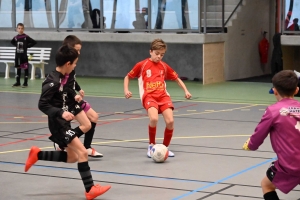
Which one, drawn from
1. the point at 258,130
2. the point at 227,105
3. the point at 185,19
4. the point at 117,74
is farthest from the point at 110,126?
the point at 117,74

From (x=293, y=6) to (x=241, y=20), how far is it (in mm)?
2939

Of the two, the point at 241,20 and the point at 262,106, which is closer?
the point at 262,106

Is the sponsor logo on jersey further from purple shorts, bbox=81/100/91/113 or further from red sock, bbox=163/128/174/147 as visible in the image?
purple shorts, bbox=81/100/91/113

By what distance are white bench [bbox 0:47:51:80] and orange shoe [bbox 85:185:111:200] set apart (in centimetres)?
1421

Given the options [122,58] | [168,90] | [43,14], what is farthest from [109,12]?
[168,90]

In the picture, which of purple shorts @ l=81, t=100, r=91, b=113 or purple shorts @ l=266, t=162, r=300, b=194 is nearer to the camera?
purple shorts @ l=266, t=162, r=300, b=194

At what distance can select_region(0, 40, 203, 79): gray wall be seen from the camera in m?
19.6

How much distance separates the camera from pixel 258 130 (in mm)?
5320

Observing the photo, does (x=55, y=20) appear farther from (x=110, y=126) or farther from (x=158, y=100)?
(x=158, y=100)

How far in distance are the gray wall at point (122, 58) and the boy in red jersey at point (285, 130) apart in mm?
14118

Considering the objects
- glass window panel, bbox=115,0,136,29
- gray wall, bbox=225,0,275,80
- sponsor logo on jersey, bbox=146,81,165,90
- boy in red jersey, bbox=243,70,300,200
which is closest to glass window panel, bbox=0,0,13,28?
glass window panel, bbox=115,0,136,29

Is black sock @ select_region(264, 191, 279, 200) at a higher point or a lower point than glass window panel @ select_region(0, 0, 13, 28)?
lower

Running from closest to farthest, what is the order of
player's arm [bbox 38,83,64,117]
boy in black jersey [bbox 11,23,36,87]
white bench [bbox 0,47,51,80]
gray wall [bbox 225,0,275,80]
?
player's arm [bbox 38,83,64,117] → boy in black jersey [bbox 11,23,36,87] → gray wall [bbox 225,0,275,80] → white bench [bbox 0,47,51,80]

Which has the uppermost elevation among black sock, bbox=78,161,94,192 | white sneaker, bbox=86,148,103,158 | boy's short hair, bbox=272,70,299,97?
boy's short hair, bbox=272,70,299,97
